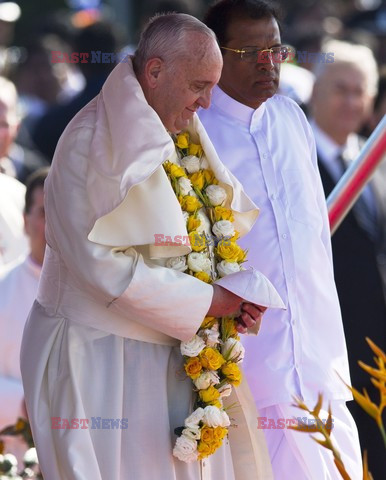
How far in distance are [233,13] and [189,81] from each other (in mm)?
725

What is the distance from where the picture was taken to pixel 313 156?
521 cm

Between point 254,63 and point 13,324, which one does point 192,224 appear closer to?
point 254,63

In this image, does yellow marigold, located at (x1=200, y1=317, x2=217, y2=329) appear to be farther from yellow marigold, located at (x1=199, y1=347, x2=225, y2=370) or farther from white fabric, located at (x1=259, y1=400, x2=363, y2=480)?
white fabric, located at (x1=259, y1=400, x2=363, y2=480)

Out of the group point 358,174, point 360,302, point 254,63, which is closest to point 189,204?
point 254,63

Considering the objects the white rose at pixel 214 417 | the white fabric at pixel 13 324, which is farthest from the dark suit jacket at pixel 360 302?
the white rose at pixel 214 417

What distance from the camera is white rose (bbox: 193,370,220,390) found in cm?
434

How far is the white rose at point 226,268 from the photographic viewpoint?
4.41 metres

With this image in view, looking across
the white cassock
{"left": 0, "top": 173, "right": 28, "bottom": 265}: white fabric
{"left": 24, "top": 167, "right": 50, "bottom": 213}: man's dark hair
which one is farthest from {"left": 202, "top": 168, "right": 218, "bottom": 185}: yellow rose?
{"left": 0, "top": 173, "right": 28, "bottom": 265}: white fabric

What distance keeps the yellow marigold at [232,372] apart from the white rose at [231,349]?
2 centimetres

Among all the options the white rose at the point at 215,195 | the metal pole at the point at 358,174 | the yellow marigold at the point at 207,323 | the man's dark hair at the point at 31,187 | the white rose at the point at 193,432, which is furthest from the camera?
the man's dark hair at the point at 31,187

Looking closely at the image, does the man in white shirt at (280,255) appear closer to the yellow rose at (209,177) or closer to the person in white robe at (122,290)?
the yellow rose at (209,177)

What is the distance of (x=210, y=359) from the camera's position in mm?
4336

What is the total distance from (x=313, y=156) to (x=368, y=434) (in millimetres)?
2122

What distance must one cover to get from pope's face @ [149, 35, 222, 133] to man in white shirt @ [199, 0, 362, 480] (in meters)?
0.56
